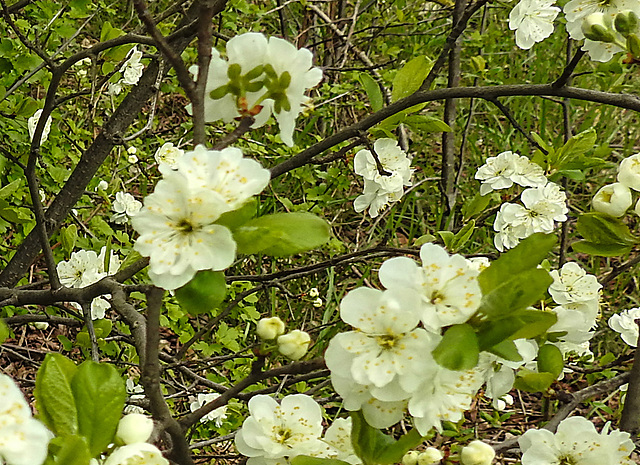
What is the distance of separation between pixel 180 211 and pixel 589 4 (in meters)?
0.82

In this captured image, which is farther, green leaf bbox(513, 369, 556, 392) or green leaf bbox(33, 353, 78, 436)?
green leaf bbox(513, 369, 556, 392)

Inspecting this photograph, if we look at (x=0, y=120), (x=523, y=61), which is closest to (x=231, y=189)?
(x=0, y=120)

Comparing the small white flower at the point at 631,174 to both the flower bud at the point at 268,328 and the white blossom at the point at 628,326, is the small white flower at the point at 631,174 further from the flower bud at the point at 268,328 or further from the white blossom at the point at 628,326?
the white blossom at the point at 628,326

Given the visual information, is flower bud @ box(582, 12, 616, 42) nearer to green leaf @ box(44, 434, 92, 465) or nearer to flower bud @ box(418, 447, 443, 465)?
flower bud @ box(418, 447, 443, 465)

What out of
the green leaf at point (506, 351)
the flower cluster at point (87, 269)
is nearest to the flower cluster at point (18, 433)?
the green leaf at point (506, 351)

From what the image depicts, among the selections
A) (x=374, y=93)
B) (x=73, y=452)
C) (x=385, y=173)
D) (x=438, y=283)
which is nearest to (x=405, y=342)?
(x=438, y=283)

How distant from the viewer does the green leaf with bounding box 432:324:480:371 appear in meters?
0.54

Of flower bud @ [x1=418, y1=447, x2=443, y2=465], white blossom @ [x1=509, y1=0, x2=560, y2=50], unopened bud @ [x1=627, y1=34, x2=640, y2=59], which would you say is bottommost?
flower bud @ [x1=418, y1=447, x2=443, y2=465]

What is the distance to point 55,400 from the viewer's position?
0.57m

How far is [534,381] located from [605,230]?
253mm

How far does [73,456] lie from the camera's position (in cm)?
51

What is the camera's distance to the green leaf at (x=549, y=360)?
802 mm

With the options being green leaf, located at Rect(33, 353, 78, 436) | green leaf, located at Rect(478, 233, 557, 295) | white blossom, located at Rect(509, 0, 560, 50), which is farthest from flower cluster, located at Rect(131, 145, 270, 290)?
white blossom, located at Rect(509, 0, 560, 50)

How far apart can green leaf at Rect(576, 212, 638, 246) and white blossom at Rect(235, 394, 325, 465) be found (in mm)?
441
